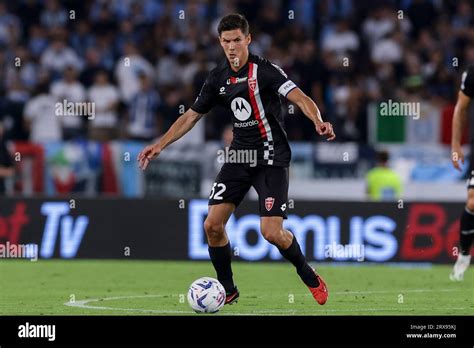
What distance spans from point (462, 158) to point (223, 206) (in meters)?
2.73

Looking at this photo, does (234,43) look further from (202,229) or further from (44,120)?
(44,120)

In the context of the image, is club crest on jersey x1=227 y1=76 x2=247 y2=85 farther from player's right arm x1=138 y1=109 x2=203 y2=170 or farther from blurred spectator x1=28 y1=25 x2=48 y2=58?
blurred spectator x1=28 y1=25 x2=48 y2=58

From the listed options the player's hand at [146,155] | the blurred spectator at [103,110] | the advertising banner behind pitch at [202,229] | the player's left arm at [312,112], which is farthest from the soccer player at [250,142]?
the blurred spectator at [103,110]

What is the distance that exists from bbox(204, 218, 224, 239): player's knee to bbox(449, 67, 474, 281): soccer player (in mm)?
2628

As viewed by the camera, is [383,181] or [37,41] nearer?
[383,181]

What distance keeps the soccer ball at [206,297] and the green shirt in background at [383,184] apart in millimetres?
8055

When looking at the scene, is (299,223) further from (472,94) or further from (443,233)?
(472,94)

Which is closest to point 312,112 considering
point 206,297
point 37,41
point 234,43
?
point 234,43

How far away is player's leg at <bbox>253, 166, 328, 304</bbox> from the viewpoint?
436 inches

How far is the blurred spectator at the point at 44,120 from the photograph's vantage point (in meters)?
21.3

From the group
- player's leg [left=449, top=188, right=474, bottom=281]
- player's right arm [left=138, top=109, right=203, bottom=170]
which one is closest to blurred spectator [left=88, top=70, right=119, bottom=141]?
player's leg [left=449, top=188, right=474, bottom=281]

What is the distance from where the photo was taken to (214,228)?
36.8 feet

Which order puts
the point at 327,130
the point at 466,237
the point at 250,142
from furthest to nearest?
1. the point at 466,237
2. the point at 250,142
3. the point at 327,130
